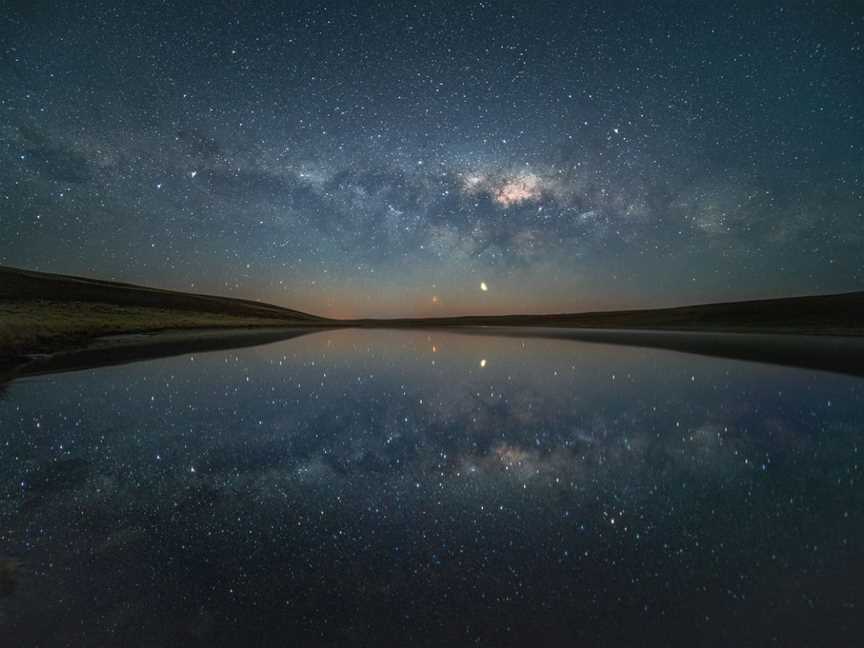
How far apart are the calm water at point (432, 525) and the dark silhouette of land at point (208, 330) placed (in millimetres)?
15818

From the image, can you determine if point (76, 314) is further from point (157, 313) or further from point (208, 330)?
point (157, 313)

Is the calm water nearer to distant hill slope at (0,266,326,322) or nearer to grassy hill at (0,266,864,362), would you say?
grassy hill at (0,266,864,362)

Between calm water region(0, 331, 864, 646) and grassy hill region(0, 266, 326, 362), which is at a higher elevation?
grassy hill region(0, 266, 326, 362)

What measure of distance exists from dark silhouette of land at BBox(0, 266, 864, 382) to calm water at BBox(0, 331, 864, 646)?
1582 cm

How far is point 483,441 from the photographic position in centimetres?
1102

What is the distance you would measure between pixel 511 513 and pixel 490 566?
1640 mm

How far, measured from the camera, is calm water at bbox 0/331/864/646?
4578 millimetres

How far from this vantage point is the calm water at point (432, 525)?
458cm

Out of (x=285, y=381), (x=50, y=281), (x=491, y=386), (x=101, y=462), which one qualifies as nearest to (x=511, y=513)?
(x=101, y=462)

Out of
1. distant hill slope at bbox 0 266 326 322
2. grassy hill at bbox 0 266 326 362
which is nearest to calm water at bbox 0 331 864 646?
grassy hill at bbox 0 266 326 362

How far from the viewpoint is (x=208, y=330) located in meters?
77.1

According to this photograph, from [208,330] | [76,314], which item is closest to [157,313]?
[76,314]

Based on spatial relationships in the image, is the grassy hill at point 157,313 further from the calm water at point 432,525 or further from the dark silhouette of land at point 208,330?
the calm water at point 432,525

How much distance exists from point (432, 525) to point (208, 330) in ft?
260
